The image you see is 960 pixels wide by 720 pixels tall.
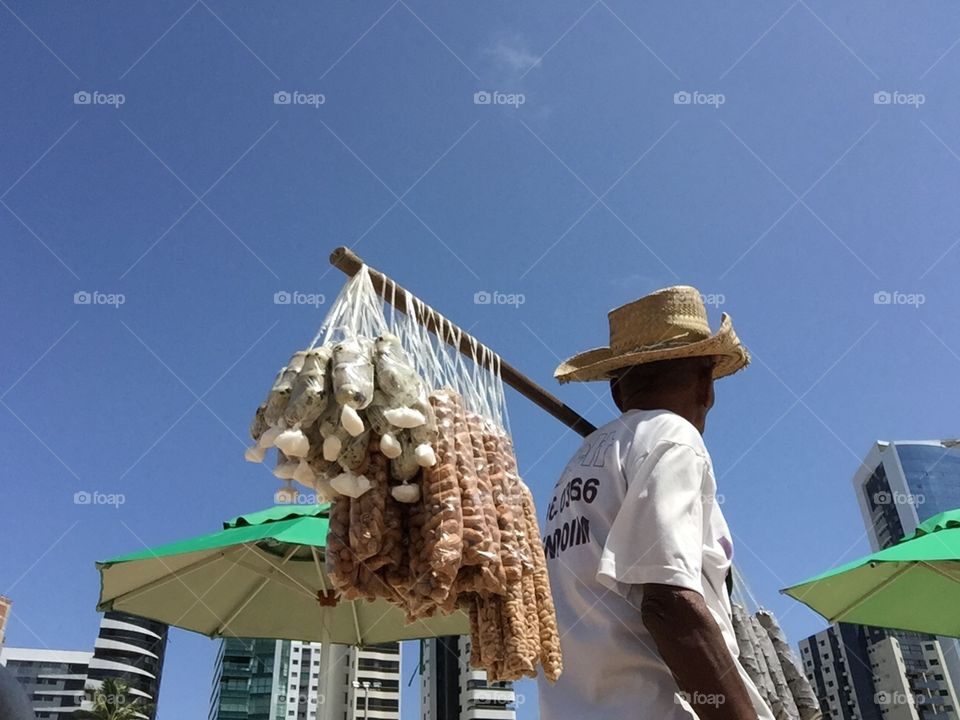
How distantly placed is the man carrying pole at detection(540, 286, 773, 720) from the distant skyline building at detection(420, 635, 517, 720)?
93.9 m

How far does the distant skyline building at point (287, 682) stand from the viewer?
316 feet

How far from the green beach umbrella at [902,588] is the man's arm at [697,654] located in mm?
6359

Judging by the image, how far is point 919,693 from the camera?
108 m

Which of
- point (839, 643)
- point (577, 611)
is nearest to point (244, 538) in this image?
point (577, 611)

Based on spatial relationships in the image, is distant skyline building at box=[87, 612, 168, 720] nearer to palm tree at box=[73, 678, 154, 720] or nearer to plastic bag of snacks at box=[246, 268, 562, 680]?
palm tree at box=[73, 678, 154, 720]

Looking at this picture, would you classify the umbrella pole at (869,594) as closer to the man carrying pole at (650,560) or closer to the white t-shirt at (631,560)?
the man carrying pole at (650,560)

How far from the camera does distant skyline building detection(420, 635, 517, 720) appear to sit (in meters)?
93.0

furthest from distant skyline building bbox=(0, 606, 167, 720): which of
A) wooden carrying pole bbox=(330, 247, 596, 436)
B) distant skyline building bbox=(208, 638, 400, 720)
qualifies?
wooden carrying pole bbox=(330, 247, 596, 436)

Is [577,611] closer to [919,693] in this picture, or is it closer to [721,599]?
[721,599]

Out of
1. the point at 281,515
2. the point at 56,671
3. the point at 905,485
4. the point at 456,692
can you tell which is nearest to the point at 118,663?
the point at 56,671

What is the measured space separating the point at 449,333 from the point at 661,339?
944 mm

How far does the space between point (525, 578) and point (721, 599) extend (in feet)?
2.28

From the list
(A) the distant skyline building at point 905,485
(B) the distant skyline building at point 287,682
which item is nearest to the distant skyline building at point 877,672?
(A) the distant skyline building at point 905,485

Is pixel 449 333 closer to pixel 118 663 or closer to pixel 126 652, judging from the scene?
pixel 126 652
